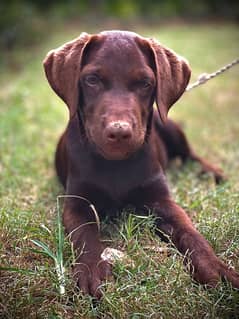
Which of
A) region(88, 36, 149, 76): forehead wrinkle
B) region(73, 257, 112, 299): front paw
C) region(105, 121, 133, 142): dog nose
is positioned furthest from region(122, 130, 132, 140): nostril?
region(73, 257, 112, 299): front paw

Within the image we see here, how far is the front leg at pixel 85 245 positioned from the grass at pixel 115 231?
5 centimetres

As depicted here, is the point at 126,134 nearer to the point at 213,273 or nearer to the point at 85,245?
the point at 85,245

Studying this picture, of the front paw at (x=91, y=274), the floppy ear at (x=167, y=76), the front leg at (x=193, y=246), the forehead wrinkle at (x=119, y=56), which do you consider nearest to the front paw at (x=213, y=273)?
the front leg at (x=193, y=246)

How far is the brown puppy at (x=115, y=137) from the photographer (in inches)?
109

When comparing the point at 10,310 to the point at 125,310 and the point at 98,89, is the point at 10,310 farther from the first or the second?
the point at 98,89

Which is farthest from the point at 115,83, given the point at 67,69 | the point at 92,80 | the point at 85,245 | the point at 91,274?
the point at 91,274

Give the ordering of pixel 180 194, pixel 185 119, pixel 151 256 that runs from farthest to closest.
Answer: pixel 185 119, pixel 180 194, pixel 151 256

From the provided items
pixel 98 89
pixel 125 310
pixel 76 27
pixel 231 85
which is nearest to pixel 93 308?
pixel 125 310

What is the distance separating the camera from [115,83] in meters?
2.97

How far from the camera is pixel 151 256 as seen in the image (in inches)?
113

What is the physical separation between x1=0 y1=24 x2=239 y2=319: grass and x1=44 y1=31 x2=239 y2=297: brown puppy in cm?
11

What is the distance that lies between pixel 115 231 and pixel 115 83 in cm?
91

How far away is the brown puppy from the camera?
2781 millimetres

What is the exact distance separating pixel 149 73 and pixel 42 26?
9333 mm
